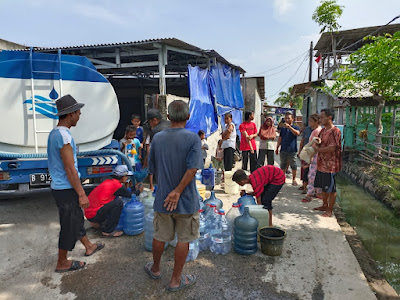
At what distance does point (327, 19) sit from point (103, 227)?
17720 millimetres

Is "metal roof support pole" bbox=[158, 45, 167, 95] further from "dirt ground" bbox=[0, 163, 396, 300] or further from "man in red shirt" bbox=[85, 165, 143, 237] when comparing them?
"dirt ground" bbox=[0, 163, 396, 300]

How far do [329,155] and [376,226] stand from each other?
236 centimetres

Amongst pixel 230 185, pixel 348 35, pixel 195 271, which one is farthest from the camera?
pixel 348 35

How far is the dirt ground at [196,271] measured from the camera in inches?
113

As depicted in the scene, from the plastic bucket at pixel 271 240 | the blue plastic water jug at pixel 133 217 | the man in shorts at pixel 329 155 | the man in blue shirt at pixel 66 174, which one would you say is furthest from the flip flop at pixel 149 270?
the man in shorts at pixel 329 155

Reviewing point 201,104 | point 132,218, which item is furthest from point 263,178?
point 201,104

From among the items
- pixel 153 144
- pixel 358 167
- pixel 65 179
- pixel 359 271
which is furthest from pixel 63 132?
pixel 358 167

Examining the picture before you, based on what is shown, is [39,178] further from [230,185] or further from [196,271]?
[230,185]

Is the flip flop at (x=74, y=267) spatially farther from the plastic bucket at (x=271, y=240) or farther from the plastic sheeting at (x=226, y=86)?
the plastic sheeting at (x=226, y=86)

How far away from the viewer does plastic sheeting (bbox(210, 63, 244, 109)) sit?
10.7m

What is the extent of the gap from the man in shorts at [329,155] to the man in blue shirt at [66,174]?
3816 millimetres

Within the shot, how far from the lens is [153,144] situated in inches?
110

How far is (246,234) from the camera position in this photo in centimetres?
356

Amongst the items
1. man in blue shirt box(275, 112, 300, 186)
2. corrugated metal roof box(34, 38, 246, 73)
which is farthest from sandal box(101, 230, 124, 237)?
corrugated metal roof box(34, 38, 246, 73)
